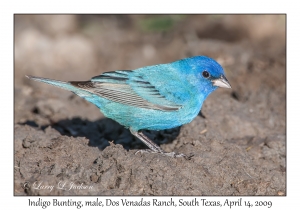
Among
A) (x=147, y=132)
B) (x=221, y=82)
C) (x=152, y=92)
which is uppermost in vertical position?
(x=221, y=82)

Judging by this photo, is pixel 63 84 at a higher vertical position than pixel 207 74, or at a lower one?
lower

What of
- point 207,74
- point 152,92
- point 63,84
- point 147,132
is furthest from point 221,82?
point 63,84

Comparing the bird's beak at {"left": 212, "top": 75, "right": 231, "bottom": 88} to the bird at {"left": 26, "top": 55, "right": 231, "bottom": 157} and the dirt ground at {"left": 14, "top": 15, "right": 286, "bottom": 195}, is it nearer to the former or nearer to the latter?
the bird at {"left": 26, "top": 55, "right": 231, "bottom": 157}

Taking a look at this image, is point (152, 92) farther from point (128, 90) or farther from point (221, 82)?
point (221, 82)

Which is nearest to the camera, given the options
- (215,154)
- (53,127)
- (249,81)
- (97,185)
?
(97,185)

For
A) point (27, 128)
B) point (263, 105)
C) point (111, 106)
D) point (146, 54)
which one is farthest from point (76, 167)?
point (146, 54)

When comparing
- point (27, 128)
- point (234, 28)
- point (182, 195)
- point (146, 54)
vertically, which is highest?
point (234, 28)

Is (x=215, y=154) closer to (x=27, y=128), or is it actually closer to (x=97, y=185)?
(x=97, y=185)
